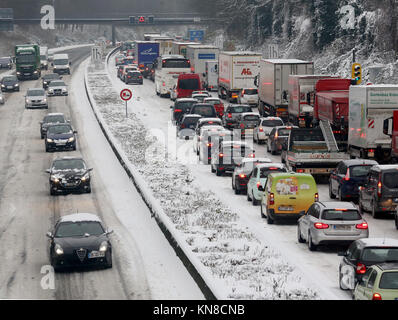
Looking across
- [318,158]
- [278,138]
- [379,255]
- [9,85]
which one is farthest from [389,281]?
[9,85]

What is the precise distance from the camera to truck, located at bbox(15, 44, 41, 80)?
9875 cm

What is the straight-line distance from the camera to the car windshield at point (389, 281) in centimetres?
1722

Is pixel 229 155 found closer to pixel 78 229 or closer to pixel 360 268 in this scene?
pixel 78 229

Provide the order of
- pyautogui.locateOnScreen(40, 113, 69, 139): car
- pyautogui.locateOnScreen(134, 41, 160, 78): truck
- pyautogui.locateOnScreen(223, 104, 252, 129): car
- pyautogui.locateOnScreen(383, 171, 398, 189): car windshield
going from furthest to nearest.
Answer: pyautogui.locateOnScreen(134, 41, 160, 78): truck → pyautogui.locateOnScreen(223, 104, 252, 129): car → pyautogui.locateOnScreen(40, 113, 69, 139): car → pyautogui.locateOnScreen(383, 171, 398, 189): car windshield

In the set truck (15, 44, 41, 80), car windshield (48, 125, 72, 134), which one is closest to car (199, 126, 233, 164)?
car windshield (48, 125, 72, 134)

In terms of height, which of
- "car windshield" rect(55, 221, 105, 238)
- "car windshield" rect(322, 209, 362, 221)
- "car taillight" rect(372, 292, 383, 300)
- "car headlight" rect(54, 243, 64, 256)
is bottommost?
"car headlight" rect(54, 243, 64, 256)

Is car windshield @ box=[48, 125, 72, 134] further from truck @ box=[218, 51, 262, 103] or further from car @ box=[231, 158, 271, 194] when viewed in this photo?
truck @ box=[218, 51, 262, 103]

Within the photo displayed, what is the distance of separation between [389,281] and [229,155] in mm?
21361

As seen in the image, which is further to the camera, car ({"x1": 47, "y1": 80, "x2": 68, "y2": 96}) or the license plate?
car ({"x1": 47, "y1": 80, "x2": 68, "y2": 96})

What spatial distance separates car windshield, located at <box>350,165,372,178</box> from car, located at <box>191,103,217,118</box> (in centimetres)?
2309

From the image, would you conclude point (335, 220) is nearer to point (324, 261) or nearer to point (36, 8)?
point (324, 261)

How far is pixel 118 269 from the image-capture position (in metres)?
23.6

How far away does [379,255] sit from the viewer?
64.5 ft
